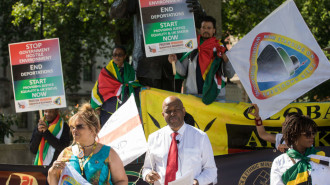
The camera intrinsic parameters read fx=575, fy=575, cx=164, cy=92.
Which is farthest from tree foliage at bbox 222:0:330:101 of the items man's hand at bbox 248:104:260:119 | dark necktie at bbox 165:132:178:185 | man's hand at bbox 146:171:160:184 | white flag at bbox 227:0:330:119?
man's hand at bbox 146:171:160:184

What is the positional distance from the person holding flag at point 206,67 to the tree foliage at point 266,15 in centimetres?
739

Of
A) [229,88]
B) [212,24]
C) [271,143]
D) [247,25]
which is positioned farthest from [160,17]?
[229,88]

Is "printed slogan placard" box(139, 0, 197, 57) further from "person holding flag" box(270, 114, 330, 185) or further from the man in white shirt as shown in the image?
"person holding flag" box(270, 114, 330, 185)

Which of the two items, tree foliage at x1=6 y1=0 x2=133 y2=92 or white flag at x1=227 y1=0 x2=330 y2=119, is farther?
tree foliage at x1=6 y1=0 x2=133 y2=92

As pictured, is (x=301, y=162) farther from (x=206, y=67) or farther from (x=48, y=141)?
(x=48, y=141)

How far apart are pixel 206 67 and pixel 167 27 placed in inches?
25.9

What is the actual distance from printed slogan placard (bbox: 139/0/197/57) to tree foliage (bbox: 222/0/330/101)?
7.70 metres

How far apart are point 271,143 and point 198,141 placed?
1.98 meters

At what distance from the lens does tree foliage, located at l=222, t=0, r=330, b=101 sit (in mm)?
15620

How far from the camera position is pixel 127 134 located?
554 centimetres

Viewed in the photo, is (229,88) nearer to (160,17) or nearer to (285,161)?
(160,17)

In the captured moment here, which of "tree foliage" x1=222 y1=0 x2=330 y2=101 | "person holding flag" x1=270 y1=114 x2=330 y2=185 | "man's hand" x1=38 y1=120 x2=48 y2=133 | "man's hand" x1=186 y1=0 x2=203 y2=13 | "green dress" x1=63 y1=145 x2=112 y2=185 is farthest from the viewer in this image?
"tree foliage" x1=222 y1=0 x2=330 y2=101

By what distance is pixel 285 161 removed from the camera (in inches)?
177

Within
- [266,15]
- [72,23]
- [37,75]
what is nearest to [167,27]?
[37,75]
